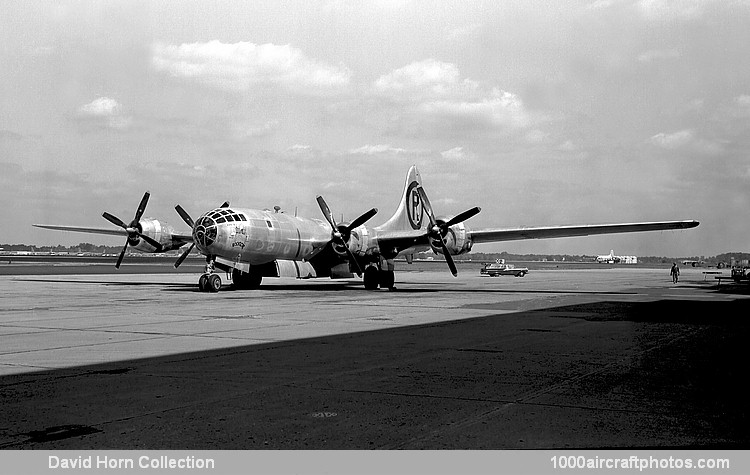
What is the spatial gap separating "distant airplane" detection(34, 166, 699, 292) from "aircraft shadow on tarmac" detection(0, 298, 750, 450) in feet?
65.8

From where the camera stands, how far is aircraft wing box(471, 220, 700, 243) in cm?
3450

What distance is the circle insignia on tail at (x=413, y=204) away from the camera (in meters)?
48.7

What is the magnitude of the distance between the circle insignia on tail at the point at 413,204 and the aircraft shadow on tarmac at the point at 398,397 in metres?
33.8

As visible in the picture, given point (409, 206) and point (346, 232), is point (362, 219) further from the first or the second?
point (409, 206)

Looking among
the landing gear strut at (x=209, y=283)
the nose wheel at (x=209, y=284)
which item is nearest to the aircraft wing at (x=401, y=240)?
the landing gear strut at (x=209, y=283)

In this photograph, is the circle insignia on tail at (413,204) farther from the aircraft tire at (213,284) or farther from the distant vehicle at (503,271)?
the distant vehicle at (503,271)

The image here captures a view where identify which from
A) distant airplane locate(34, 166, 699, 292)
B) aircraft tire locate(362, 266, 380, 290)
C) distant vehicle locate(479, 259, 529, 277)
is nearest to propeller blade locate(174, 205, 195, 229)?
distant airplane locate(34, 166, 699, 292)

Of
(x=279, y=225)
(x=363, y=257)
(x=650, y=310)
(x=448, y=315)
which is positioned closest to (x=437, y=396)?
(x=448, y=315)

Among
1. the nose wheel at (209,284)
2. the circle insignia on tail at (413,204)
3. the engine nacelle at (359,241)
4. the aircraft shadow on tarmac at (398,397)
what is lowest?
the aircraft shadow on tarmac at (398,397)

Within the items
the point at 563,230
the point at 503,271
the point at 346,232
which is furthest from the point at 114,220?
the point at 503,271

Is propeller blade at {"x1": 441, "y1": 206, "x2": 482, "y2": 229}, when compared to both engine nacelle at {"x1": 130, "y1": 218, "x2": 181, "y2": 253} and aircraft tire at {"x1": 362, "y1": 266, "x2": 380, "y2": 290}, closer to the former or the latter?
aircraft tire at {"x1": 362, "y1": 266, "x2": 380, "y2": 290}

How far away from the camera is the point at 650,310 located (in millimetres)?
24422

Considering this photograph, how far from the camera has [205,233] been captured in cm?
3312

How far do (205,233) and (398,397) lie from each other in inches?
1012
